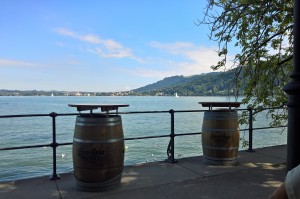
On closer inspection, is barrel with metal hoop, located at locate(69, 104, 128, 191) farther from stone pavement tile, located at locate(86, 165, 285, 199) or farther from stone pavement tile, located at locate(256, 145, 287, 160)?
stone pavement tile, located at locate(256, 145, 287, 160)

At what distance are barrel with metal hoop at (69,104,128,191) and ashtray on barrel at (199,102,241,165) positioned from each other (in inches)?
84.2

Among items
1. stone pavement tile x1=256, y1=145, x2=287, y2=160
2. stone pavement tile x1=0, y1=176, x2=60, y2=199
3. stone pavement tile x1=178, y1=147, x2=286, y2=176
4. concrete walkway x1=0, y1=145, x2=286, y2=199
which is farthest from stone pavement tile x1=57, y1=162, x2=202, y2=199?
stone pavement tile x1=256, y1=145, x2=287, y2=160

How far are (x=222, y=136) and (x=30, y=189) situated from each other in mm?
3508

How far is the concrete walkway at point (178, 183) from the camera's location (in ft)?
14.9

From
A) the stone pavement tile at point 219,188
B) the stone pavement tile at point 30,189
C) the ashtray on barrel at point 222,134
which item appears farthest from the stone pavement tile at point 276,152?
the stone pavement tile at point 30,189

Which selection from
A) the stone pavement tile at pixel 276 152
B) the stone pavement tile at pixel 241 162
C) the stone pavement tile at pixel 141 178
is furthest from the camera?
the stone pavement tile at pixel 276 152

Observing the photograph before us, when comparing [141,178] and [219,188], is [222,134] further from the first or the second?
[141,178]

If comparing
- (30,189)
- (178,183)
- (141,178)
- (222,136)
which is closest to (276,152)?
(222,136)

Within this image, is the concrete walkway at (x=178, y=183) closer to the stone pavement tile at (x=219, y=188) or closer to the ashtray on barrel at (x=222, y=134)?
the stone pavement tile at (x=219, y=188)

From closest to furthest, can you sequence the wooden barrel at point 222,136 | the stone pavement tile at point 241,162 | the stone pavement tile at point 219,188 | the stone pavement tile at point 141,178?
the stone pavement tile at point 219,188, the stone pavement tile at point 141,178, the stone pavement tile at point 241,162, the wooden barrel at point 222,136

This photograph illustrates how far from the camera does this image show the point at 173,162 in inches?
254

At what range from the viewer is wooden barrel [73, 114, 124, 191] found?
4531 mm

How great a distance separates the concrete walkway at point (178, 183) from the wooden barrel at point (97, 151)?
0.61ft

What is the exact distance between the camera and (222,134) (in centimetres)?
612
